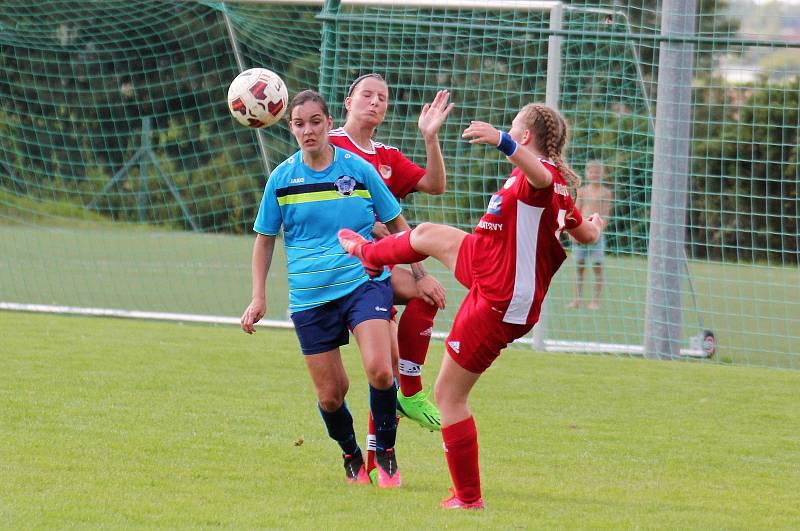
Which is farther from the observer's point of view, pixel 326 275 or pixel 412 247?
pixel 326 275

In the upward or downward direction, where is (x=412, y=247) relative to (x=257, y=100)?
downward

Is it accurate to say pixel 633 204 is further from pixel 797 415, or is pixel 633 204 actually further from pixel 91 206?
pixel 91 206

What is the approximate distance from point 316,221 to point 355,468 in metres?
1.25

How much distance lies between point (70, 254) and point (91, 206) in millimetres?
1107

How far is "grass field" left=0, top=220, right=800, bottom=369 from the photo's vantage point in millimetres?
13000

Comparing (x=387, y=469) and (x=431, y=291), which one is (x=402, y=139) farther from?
(x=387, y=469)

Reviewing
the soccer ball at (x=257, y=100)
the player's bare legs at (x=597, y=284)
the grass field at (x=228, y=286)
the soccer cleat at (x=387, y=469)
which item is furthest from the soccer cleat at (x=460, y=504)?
the player's bare legs at (x=597, y=284)

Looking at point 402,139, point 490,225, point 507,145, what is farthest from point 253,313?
point 402,139

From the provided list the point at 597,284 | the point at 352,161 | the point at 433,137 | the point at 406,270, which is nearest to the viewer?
the point at 433,137

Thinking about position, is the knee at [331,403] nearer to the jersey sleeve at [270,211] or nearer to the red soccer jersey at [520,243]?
the jersey sleeve at [270,211]

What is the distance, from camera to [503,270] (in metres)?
5.09

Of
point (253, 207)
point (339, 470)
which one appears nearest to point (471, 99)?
point (253, 207)

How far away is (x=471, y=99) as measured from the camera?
15.9m

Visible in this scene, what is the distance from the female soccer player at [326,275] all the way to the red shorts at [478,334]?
2.11 feet
